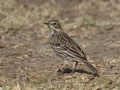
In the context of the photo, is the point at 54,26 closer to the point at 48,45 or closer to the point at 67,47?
the point at 67,47

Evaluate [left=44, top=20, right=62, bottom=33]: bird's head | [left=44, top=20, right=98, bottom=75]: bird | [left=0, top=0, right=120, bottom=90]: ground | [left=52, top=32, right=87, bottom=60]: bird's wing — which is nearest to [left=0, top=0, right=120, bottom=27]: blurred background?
[left=0, top=0, right=120, bottom=90]: ground

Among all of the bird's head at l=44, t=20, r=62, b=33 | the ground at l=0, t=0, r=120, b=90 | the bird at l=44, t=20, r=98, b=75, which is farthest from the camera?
the bird's head at l=44, t=20, r=62, b=33

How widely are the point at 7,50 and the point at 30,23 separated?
3.74 meters

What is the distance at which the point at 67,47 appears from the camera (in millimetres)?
11273

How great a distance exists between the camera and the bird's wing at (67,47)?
36.1ft

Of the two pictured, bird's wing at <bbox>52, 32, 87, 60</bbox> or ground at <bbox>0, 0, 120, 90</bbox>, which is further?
bird's wing at <bbox>52, 32, 87, 60</bbox>

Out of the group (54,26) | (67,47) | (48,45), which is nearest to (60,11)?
(48,45)

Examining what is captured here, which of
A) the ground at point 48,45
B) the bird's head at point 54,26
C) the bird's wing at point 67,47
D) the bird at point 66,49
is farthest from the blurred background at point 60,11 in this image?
the bird's wing at point 67,47

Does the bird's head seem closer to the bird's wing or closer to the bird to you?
the bird

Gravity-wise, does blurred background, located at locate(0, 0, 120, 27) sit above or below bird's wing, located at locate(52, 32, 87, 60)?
above

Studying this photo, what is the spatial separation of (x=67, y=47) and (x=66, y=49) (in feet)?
0.21

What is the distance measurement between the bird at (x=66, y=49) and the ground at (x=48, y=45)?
327 millimetres

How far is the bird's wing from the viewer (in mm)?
11000

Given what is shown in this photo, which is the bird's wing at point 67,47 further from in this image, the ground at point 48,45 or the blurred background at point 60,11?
the blurred background at point 60,11
